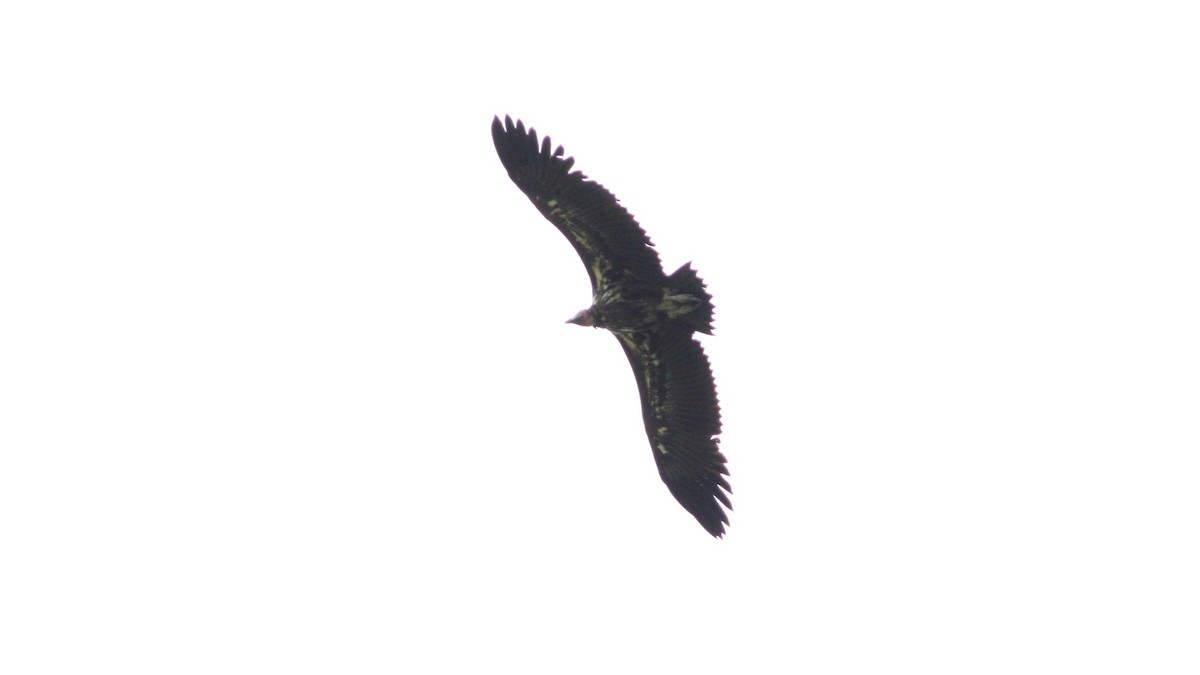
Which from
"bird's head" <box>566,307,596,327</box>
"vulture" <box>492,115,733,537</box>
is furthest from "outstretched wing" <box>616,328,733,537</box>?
"bird's head" <box>566,307,596,327</box>

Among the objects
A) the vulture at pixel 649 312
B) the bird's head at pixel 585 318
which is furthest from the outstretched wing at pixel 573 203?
the bird's head at pixel 585 318

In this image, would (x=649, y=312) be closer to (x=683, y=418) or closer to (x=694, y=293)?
(x=694, y=293)

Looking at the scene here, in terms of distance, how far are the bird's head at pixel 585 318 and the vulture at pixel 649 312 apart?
0.01 metres

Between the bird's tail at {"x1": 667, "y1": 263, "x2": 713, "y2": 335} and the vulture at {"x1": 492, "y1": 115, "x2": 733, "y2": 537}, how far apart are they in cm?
1

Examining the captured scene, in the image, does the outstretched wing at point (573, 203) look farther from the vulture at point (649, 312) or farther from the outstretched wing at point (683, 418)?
the outstretched wing at point (683, 418)

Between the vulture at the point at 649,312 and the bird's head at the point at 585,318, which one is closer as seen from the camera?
the vulture at the point at 649,312

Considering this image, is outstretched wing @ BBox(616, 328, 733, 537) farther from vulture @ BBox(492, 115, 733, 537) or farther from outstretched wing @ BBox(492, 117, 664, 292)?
outstretched wing @ BBox(492, 117, 664, 292)

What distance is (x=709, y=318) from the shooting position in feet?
58.6

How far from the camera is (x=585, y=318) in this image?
60.3 ft

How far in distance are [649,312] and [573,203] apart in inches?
59.5

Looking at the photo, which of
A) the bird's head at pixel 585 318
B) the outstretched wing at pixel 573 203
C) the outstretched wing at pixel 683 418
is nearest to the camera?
the outstretched wing at pixel 573 203

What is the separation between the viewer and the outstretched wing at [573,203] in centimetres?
1742

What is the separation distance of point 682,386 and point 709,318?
140 cm

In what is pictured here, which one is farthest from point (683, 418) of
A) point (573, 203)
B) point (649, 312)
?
point (573, 203)
